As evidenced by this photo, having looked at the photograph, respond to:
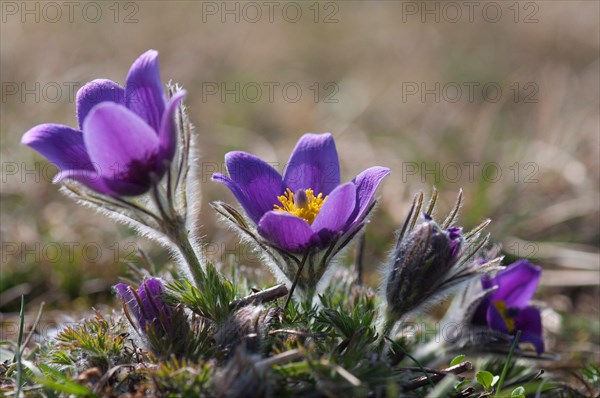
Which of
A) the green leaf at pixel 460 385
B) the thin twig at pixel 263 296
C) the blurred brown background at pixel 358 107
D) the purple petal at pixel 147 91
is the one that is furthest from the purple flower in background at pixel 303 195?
the blurred brown background at pixel 358 107

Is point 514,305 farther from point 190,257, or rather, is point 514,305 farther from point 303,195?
point 190,257

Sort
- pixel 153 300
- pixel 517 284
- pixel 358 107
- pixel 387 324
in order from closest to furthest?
1. pixel 153 300
2. pixel 387 324
3. pixel 517 284
4. pixel 358 107

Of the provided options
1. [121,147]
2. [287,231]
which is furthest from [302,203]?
[121,147]

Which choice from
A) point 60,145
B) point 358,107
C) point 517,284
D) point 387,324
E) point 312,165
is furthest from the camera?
point 358,107

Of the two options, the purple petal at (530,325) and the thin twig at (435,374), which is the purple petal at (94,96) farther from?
the purple petal at (530,325)

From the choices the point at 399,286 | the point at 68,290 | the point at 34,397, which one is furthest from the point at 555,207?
the point at 34,397

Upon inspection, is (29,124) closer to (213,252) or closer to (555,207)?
(213,252)

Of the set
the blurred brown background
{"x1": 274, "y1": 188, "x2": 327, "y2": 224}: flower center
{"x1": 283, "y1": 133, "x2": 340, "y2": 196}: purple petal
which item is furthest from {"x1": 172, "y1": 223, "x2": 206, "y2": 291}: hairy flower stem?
→ the blurred brown background
